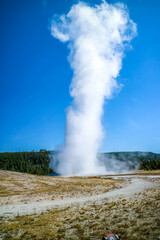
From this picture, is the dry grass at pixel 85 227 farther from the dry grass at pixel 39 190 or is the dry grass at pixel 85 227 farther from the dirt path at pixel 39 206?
the dry grass at pixel 39 190

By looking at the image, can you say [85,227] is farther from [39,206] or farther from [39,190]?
[39,190]

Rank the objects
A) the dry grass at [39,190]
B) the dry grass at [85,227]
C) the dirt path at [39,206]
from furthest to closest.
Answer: the dry grass at [39,190]
the dirt path at [39,206]
the dry grass at [85,227]

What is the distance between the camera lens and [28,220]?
14641mm

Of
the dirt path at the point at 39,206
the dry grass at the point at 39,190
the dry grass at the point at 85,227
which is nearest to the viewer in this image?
the dry grass at the point at 85,227

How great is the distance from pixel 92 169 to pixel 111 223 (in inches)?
3388

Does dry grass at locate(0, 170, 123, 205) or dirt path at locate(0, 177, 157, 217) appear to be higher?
dirt path at locate(0, 177, 157, 217)

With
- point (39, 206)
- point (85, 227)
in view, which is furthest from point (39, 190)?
point (85, 227)

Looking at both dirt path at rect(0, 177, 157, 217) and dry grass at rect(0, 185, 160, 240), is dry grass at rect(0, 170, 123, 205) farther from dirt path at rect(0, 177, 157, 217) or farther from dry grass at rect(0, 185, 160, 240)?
dry grass at rect(0, 185, 160, 240)

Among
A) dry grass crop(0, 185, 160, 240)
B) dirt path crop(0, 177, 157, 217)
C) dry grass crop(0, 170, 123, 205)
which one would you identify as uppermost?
dry grass crop(0, 185, 160, 240)

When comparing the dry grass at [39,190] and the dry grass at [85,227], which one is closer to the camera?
the dry grass at [85,227]

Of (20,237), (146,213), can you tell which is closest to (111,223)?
(146,213)

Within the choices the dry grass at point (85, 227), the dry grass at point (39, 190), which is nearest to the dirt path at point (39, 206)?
the dry grass at point (39, 190)

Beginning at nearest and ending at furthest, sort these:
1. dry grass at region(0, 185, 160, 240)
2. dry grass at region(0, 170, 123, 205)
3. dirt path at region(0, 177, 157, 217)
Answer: dry grass at region(0, 185, 160, 240) < dirt path at region(0, 177, 157, 217) < dry grass at region(0, 170, 123, 205)

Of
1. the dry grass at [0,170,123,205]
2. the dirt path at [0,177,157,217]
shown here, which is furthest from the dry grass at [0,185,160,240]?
the dry grass at [0,170,123,205]
